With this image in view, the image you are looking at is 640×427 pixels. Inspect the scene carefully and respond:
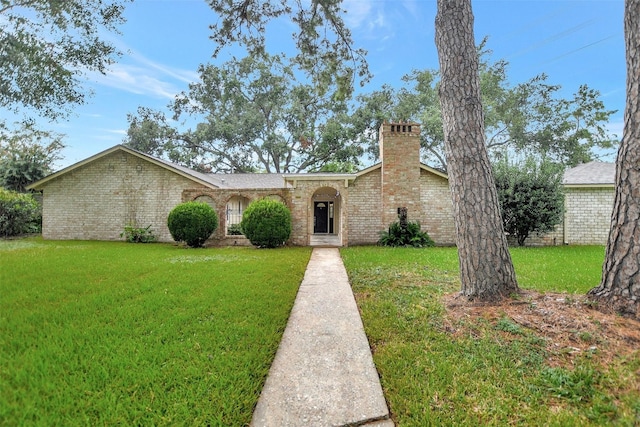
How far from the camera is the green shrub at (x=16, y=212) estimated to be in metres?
15.2

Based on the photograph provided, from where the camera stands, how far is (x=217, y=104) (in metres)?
26.3

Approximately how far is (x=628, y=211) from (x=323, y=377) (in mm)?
3677

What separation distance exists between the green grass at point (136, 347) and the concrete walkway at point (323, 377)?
14cm

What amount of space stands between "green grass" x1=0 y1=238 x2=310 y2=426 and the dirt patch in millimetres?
2367

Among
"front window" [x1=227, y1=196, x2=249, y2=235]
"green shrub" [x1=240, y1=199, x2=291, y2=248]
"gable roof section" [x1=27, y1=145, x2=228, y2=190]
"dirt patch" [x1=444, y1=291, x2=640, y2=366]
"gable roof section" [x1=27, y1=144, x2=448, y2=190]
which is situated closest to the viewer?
"dirt patch" [x1=444, y1=291, x2=640, y2=366]

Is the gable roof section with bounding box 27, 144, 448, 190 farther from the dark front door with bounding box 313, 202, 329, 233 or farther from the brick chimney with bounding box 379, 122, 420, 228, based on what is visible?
the dark front door with bounding box 313, 202, 329, 233

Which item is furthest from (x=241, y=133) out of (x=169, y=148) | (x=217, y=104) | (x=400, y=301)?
(x=400, y=301)

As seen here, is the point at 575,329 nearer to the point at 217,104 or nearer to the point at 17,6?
the point at 17,6

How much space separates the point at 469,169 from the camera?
415 cm

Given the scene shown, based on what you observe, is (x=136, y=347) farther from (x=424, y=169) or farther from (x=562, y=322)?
(x=424, y=169)

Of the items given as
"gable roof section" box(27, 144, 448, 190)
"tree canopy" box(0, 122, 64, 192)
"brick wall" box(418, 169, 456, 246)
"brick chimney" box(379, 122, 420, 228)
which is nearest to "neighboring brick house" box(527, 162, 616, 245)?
"brick wall" box(418, 169, 456, 246)

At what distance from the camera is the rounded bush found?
11688 millimetres

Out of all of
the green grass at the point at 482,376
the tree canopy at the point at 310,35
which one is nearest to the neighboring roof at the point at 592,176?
the tree canopy at the point at 310,35

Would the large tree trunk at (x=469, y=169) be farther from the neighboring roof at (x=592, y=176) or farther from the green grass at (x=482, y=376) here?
the neighboring roof at (x=592, y=176)
